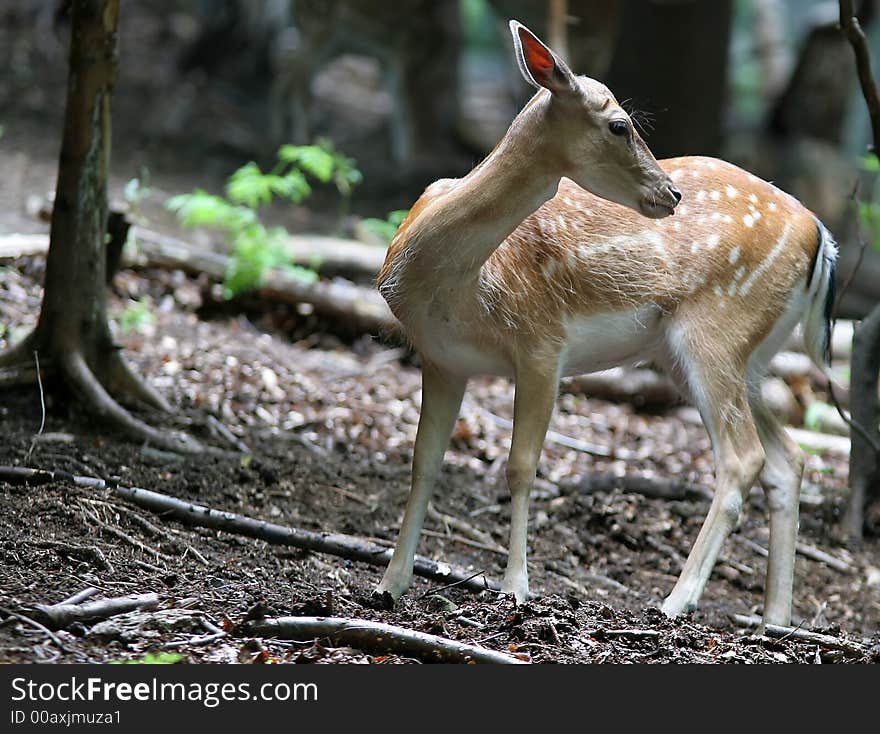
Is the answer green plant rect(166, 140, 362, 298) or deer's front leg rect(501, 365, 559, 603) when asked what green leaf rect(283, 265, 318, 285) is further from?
deer's front leg rect(501, 365, 559, 603)

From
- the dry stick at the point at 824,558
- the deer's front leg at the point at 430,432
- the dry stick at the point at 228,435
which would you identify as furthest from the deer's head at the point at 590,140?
the dry stick at the point at 824,558

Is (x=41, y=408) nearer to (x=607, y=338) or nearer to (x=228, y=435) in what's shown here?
(x=228, y=435)

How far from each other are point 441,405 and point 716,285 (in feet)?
4.52

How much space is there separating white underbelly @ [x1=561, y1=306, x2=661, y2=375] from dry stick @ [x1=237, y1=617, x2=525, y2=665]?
1.61 metres

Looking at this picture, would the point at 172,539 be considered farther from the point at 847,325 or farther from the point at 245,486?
the point at 847,325

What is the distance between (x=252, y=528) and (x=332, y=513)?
0.96m

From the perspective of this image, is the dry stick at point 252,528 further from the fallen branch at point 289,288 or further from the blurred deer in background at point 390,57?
the blurred deer in background at point 390,57

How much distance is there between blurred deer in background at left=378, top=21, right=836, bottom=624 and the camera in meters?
4.29

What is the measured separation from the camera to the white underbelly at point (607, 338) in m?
4.95

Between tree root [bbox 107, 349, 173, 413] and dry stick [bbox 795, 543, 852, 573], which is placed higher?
tree root [bbox 107, 349, 173, 413]

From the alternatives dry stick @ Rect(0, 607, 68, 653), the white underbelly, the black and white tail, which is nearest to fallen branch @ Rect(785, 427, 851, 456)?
the black and white tail

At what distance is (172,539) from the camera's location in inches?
187

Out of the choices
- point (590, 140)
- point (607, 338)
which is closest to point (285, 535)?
point (607, 338)

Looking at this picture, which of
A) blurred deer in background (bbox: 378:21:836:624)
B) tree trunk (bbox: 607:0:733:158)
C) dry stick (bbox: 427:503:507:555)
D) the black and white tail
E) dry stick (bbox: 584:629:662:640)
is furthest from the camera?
tree trunk (bbox: 607:0:733:158)
